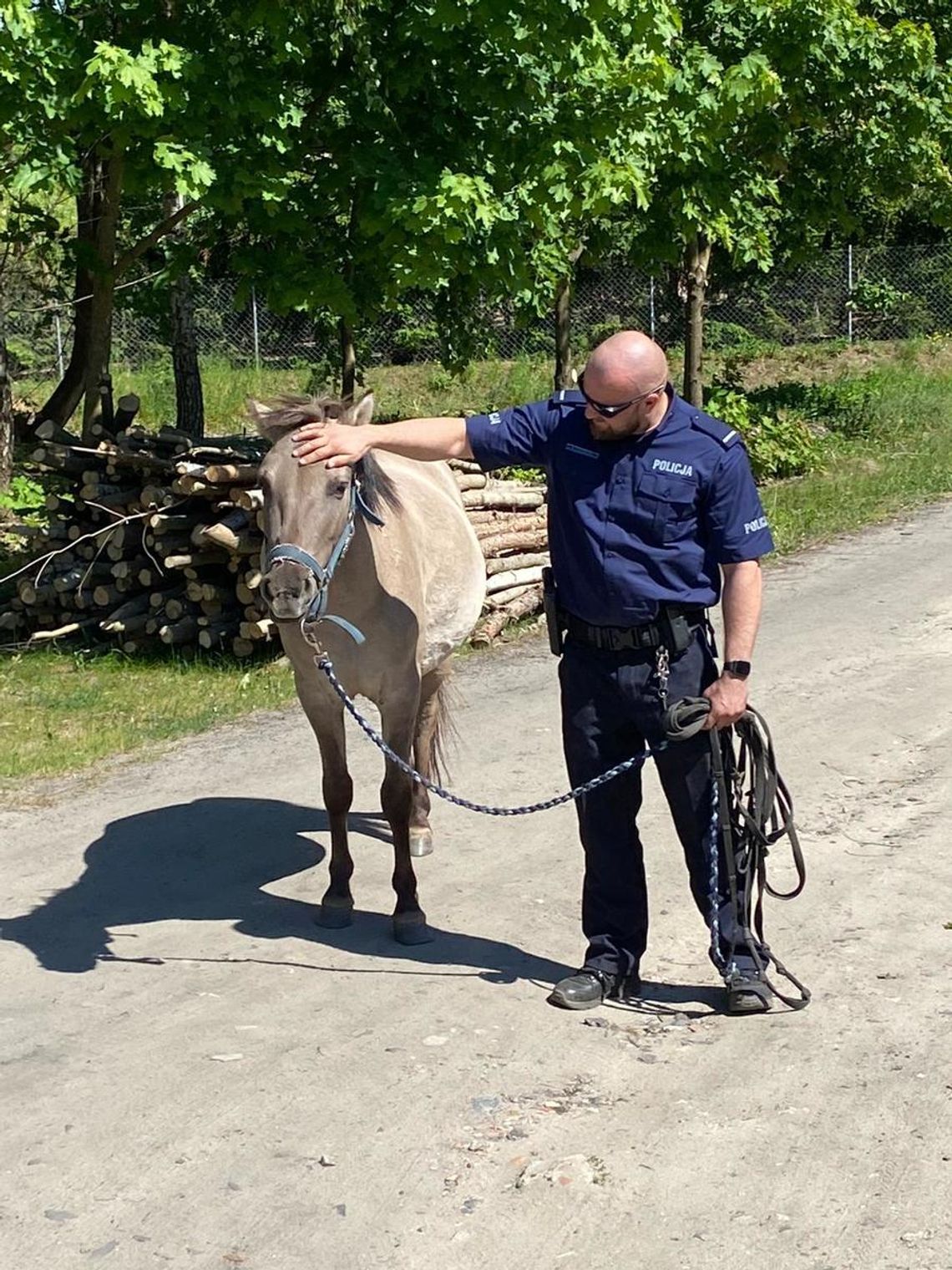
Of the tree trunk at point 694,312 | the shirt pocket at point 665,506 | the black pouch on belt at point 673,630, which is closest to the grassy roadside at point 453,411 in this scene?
the tree trunk at point 694,312

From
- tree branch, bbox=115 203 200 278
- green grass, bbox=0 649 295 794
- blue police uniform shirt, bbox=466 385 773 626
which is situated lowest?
green grass, bbox=0 649 295 794

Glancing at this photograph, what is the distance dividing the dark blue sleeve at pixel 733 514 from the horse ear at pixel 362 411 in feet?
4.55

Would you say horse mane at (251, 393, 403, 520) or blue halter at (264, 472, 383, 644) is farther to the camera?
horse mane at (251, 393, 403, 520)

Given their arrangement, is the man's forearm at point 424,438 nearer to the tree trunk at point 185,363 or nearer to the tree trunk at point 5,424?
the tree trunk at point 5,424

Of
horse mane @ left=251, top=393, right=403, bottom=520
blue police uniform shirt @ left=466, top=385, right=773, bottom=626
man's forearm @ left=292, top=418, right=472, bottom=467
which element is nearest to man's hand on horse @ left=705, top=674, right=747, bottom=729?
blue police uniform shirt @ left=466, top=385, right=773, bottom=626

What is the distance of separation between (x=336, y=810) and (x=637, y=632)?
70.4 inches

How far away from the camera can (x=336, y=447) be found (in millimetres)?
5145

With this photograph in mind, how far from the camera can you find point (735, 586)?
193 inches

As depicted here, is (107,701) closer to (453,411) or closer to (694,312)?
(694,312)

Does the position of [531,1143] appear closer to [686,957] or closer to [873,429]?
[686,957]

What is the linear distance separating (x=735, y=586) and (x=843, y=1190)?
6.09ft

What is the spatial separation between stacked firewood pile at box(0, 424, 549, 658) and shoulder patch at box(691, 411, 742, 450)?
18.4ft

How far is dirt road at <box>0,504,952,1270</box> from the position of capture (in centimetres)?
387

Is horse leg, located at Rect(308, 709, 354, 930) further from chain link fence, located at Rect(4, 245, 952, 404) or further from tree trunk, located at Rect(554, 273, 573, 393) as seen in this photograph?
chain link fence, located at Rect(4, 245, 952, 404)
